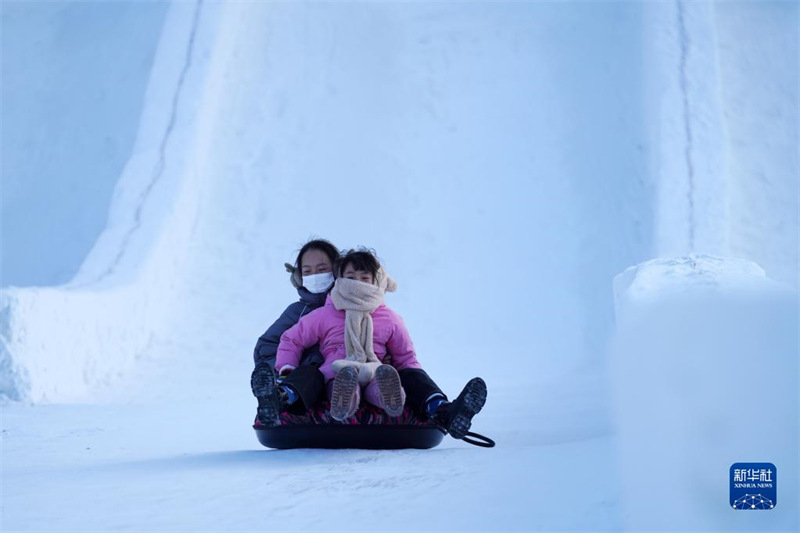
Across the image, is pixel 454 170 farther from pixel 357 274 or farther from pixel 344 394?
pixel 344 394

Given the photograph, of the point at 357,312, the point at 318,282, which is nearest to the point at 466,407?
the point at 357,312

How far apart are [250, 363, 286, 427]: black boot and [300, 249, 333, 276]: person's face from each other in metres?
0.45

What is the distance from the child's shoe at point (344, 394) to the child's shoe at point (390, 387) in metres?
0.06

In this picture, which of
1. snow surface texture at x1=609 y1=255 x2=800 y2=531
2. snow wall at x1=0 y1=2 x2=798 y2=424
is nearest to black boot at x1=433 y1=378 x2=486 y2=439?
snow surface texture at x1=609 y1=255 x2=800 y2=531

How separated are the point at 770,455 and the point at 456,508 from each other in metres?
0.60

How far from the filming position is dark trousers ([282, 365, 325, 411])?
256cm

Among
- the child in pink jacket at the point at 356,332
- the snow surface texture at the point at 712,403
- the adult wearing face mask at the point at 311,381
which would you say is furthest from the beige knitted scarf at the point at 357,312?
the snow surface texture at the point at 712,403

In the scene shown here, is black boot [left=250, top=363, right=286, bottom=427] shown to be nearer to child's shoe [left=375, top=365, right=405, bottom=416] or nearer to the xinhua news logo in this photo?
child's shoe [left=375, top=365, right=405, bottom=416]

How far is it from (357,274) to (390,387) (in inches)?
14.4

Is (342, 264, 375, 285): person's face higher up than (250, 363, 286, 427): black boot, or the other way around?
(342, 264, 375, 285): person's face

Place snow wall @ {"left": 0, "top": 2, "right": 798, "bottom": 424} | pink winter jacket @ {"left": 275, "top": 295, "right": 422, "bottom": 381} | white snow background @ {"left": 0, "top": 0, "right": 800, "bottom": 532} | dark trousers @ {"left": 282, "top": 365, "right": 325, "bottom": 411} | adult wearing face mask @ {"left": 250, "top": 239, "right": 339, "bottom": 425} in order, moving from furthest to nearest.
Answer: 1. snow wall @ {"left": 0, "top": 2, "right": 798, "bottom": 424}
2. white snow background @ {"left": 0, "top": 0, "right": 800, "bottom": 532}
3. adult wearing face mask @ {"left": 250, "top": 239, "right": 339, "bottom": 425}
4. pink winter jacket @ {"left": 275, "top": 295, "right": 422, "bottom": 381}
5. dark trousers @ {"left": 282, "top": 365, "right": 325, "bottom": 411}

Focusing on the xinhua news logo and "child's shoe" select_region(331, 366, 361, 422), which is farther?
"child's shoe" select_region(331, 366, 361, 422)

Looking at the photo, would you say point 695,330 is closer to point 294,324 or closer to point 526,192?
point 294,324

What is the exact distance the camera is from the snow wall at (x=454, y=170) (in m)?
5.23
